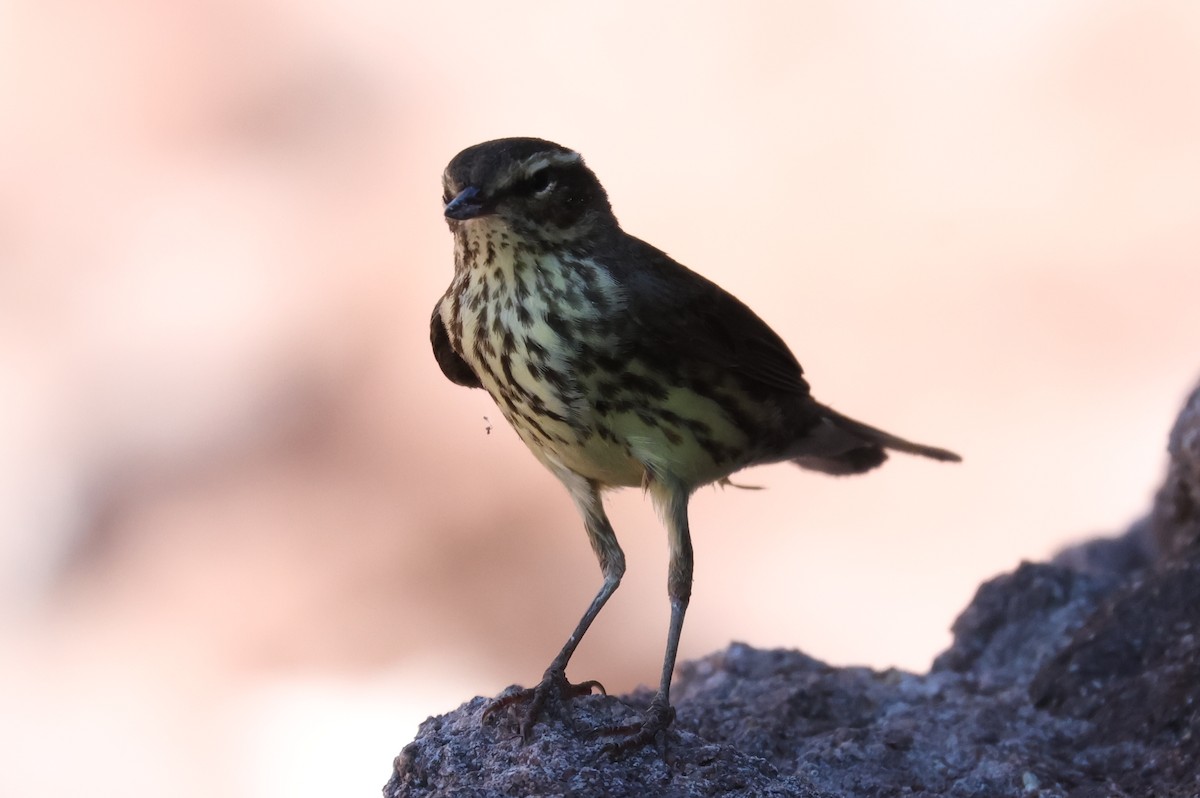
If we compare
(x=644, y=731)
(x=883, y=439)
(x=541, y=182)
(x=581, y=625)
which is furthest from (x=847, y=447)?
(x=644, y=731)

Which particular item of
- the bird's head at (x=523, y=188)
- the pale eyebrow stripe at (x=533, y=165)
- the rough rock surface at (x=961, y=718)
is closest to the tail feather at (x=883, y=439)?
the rough rock surface at (x=961, y=718)

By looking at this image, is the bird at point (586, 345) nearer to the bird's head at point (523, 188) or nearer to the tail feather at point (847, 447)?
the bird's head at point (523, 188)

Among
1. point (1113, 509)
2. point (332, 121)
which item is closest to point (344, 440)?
point (332, 121)

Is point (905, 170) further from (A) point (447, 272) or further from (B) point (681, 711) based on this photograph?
(B) point (681, 711)

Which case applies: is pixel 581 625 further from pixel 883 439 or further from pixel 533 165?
pixel 883 439

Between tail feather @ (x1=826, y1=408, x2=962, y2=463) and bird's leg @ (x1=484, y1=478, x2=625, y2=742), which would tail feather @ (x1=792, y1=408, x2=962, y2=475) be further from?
bird's leg @ (x1=484, y1=478, x2=625, y2=742)
